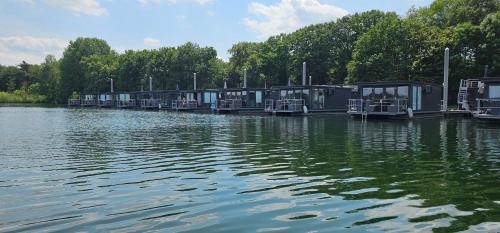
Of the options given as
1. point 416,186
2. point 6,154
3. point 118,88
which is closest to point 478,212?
point 416,186

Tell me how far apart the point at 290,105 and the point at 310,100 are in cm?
205

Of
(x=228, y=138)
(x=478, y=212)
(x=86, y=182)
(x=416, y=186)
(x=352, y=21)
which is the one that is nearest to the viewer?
(x=478, y=212)

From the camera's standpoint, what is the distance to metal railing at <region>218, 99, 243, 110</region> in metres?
51.9

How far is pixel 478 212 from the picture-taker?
7.50 metres

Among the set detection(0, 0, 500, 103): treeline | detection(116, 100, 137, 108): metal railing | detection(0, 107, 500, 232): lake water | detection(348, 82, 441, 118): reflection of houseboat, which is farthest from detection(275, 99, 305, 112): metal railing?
detection(116, 100, 137, 108): metal railing

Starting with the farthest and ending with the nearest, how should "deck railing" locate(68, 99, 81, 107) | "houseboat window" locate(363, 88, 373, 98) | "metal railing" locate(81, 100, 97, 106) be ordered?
"deck railing" locate(68, 99, 81, 107), "metal railing" locate(81, 100, 97, 106), "houseboat window" locate(363, 88, 373, 98)

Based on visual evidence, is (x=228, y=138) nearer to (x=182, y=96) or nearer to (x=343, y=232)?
(x=343, y=232)

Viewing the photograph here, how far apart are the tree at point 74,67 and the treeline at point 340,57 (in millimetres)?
225

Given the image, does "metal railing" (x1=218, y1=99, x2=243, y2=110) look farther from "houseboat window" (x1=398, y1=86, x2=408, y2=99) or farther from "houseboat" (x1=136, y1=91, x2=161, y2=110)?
Answer: "houseboat window" (x1=398, y1=86, x2=408, y2=99)

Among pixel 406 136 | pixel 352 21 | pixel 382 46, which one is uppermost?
pixel 352 21

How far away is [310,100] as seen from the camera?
43906 millimetres

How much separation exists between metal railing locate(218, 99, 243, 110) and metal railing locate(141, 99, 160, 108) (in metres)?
18.3

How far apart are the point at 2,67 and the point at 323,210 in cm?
14902

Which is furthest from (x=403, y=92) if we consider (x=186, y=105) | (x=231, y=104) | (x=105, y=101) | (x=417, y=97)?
(x=105, y=101)
